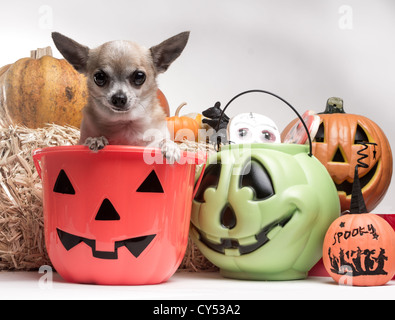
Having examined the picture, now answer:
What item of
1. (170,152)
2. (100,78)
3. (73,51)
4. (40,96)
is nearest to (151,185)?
(170,152)

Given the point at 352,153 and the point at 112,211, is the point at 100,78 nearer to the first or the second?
the point at 112,211

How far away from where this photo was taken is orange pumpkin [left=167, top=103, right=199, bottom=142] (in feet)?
7.07

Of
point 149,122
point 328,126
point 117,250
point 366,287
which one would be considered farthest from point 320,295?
point 328,126

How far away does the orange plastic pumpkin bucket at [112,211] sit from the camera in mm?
1180

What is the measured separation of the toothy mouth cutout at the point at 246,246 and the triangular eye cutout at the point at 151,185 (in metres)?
0.29

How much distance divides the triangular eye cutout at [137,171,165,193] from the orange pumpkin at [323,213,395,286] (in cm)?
48

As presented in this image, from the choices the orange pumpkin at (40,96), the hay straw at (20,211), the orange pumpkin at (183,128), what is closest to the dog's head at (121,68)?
the hay straw at (20,211)

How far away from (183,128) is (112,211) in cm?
105

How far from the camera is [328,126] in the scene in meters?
1.93

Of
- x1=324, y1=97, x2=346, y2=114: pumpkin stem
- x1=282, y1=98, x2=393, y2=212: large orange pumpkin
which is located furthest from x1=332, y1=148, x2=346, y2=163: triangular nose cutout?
x1=324, y1=97, x2=346, y2=114: pumpkin stem

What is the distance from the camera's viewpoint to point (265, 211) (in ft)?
4.35

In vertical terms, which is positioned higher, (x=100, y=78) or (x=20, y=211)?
(x=100, y=78)

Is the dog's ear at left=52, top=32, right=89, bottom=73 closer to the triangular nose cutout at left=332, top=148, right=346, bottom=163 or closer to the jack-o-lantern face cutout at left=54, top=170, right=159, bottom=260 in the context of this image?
the jack-o-lantern face cutout at left=54, top=170, right=159, bottom=260
